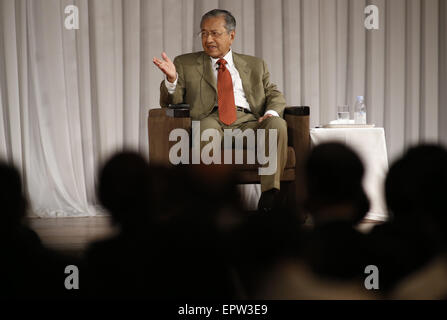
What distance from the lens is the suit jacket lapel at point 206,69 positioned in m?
2.79

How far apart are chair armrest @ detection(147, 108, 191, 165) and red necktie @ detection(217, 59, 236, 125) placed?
266 mm

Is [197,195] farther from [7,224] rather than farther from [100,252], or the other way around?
[7,224]

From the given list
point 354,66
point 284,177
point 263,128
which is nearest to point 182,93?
point 263,128

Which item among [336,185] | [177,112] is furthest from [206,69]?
[336,185]

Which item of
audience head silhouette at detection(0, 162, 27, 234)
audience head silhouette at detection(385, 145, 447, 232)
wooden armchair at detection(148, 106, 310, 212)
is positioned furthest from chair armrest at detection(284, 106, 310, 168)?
audience head silhouette at detection(0, 162, 27, 234)

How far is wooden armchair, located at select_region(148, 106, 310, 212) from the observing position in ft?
8.18

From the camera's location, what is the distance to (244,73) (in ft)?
9.41

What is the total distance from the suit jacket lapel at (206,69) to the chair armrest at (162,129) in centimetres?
38

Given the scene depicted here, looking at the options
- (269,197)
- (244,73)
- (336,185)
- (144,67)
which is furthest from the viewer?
(144,67)

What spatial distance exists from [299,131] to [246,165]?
1.11ft

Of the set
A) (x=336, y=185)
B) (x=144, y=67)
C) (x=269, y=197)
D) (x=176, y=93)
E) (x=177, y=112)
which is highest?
(x=144, y=67)

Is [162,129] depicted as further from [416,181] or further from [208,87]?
[416,181]

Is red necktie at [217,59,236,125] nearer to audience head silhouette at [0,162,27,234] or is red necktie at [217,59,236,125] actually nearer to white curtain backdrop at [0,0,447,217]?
white curtain backdrop at [0,0,447,217]
